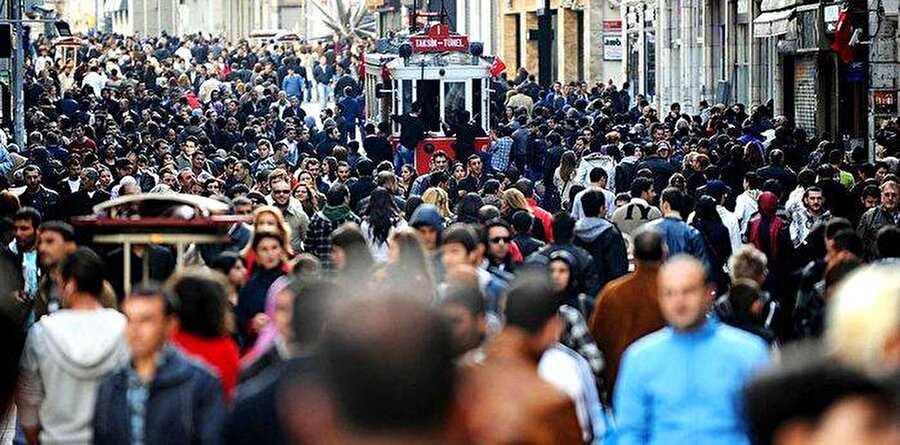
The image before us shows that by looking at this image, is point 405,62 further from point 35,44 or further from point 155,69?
point 35,44

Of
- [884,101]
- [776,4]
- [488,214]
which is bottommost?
[488,214]

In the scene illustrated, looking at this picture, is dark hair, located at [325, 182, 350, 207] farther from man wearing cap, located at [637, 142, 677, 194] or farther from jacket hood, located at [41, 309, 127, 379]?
jacket hood, located at [41, 309, 127, 379]

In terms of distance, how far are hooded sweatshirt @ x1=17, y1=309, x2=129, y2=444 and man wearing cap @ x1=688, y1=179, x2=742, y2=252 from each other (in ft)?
25.1

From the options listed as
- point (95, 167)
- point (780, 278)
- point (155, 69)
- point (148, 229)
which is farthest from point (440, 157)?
point (155, 69)

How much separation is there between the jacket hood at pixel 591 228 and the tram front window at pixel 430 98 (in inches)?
692

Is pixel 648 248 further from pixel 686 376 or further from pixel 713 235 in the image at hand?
pixel 713 235

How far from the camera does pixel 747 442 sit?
795cm

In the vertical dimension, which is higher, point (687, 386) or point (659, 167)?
point (659, 167)

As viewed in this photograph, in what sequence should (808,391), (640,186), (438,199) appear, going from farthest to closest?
(640,186) → (438,199) → (808,391)

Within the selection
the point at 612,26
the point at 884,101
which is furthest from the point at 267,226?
the point at 612,26

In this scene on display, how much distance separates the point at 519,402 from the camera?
275 inches

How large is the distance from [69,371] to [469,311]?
1662 millimetres

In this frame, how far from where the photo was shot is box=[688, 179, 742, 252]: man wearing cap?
17.2m

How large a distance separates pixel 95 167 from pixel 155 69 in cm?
3559
